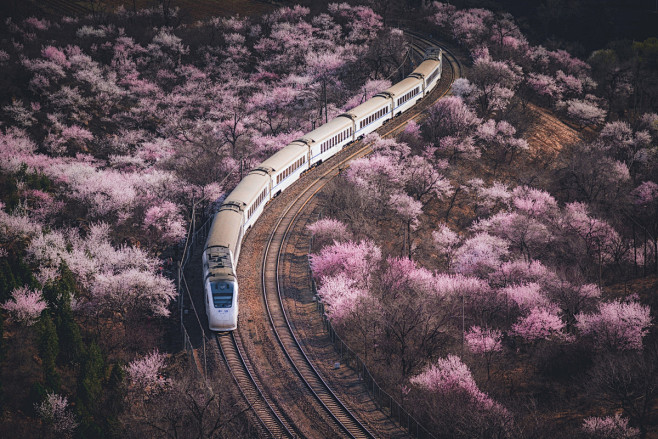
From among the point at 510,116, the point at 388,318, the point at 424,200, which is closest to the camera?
the point at 388,318

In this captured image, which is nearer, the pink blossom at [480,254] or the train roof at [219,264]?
the train roof at [219,264]

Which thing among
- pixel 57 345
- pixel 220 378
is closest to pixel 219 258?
pixel 220 378

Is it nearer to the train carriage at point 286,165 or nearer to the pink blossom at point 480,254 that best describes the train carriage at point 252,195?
the train carriage at point 286,165

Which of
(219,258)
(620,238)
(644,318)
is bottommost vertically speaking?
(620,238)

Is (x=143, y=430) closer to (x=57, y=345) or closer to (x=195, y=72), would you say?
(x=57, y=345)

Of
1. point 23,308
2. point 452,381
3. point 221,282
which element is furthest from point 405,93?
point 23,308

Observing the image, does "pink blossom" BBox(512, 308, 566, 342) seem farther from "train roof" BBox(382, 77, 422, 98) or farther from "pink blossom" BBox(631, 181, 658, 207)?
"train roof" BBox(382, 77, 422, 98)

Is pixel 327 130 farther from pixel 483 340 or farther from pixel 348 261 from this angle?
pixel 483 340

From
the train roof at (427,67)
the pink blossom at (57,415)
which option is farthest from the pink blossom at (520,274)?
the train roof at (427,67)
